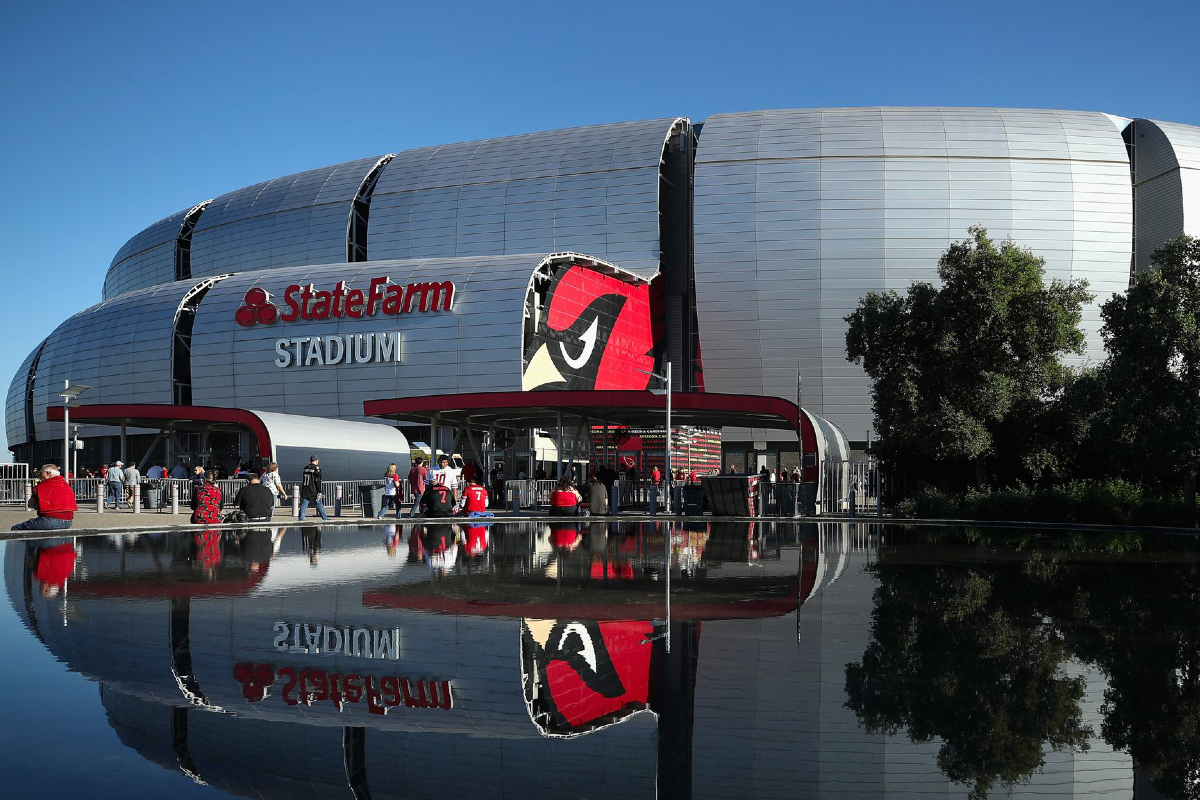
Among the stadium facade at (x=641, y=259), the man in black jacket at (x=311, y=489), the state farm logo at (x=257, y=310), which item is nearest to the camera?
the man in black jacket at (x=311, y=489)

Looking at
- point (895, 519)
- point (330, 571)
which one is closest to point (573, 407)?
point (895, 519)

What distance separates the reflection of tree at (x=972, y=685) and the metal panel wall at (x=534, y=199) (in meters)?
55.3

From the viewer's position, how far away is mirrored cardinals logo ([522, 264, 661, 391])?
5512 cm

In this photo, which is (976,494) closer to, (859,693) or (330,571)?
(330,571)

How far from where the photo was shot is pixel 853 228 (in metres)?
64.0

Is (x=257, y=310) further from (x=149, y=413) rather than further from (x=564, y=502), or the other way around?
(x=564, y=502)

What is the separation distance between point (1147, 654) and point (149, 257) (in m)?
87.4

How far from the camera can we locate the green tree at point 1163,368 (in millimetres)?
30062

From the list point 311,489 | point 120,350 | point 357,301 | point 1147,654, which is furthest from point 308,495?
point 120,350

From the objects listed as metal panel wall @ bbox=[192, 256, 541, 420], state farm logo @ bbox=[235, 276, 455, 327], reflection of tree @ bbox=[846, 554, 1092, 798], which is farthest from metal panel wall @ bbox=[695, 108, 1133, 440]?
reflection of tree @ bbox=[846, 554, 1092, 798]

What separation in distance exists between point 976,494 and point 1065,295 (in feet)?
27.6

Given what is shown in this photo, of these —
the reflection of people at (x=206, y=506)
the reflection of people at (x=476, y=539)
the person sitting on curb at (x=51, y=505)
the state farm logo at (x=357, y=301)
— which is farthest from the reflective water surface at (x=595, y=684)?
the state farm logo at (x=357, y=301)

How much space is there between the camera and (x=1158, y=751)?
19.8ft

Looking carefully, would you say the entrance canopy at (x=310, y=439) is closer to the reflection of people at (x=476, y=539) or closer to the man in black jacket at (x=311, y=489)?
the man in black jacket at (x=311, y=489)
